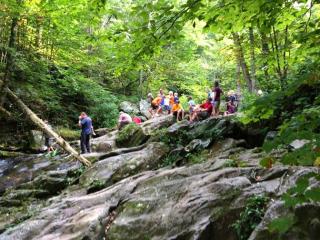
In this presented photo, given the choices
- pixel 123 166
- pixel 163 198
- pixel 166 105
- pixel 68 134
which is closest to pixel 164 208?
pixel 163 198

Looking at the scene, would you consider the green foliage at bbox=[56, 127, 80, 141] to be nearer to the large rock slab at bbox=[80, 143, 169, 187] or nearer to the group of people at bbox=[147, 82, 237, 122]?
the group of people at bbox=[147, 82, 237, 122]

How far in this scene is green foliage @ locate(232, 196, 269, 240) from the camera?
6.08 metres

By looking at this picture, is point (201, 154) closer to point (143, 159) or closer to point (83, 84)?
point (143, 159)

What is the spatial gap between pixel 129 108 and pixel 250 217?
884 inches

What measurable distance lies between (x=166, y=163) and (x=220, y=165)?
143 inches

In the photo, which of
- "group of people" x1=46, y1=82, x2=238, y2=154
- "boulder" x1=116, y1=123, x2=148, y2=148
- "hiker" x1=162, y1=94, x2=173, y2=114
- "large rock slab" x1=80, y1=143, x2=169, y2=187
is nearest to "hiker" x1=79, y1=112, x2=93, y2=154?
"group of people" x1=46, y1=82, x2=238, y2=154

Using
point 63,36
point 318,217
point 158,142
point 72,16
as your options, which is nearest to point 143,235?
point 318,217

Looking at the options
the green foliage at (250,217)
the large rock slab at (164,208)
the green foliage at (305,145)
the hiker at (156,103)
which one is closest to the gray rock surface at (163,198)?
the large rock slab at (164,208)

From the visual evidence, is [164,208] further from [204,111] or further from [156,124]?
[156,124]

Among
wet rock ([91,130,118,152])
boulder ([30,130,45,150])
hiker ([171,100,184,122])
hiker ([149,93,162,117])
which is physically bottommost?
wet rock ([91,130,118,152])

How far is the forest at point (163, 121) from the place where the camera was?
4691mm

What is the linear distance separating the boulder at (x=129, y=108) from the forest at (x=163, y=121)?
0.26 meters

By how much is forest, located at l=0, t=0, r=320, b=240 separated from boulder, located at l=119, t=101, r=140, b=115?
0.26 metres

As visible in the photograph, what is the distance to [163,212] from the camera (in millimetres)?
7516
